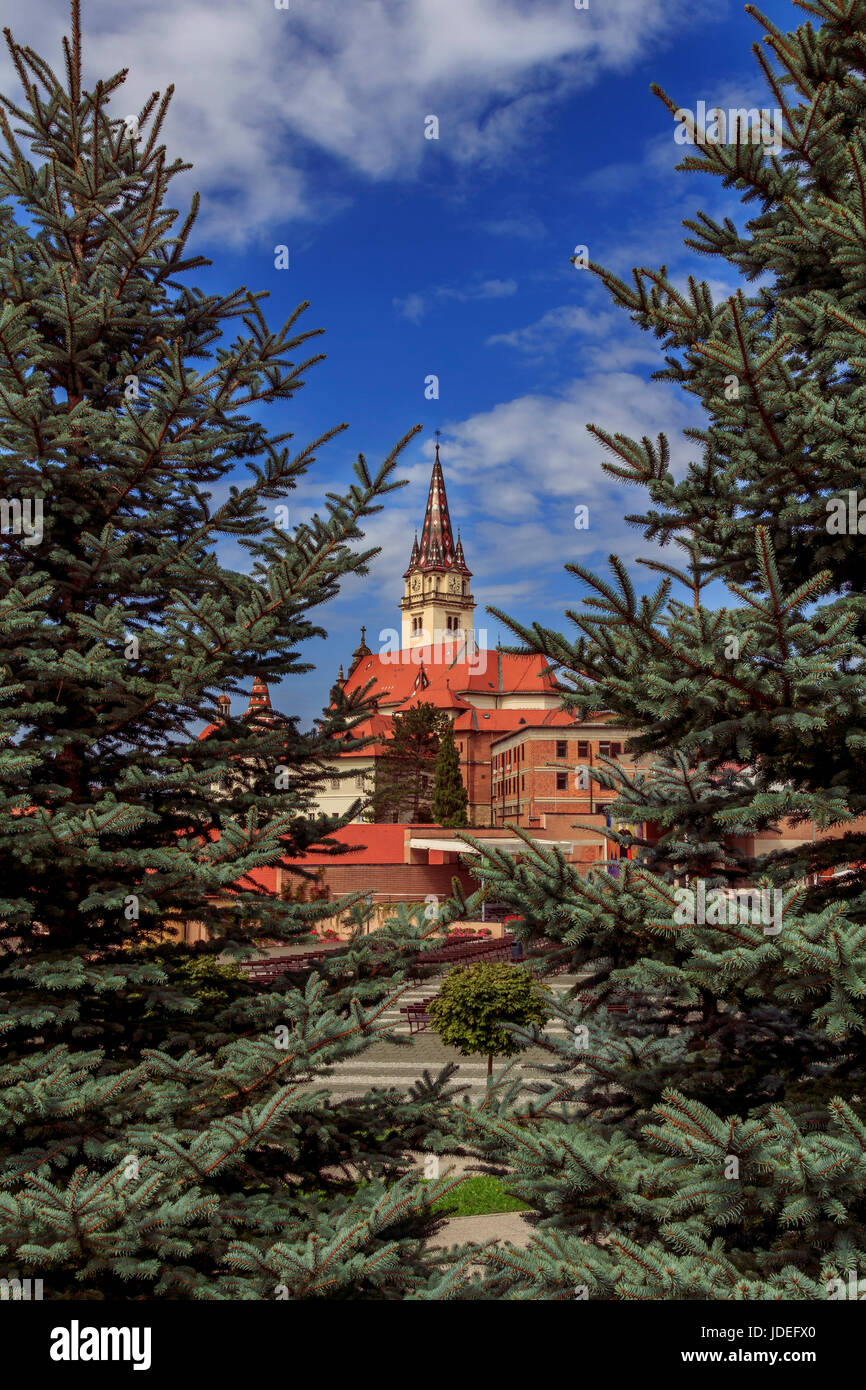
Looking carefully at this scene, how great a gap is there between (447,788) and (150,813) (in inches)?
2023

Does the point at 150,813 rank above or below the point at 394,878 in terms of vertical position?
above

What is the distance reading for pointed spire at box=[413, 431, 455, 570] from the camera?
364 feet

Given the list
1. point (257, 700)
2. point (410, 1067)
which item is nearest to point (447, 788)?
point (410, 1067)

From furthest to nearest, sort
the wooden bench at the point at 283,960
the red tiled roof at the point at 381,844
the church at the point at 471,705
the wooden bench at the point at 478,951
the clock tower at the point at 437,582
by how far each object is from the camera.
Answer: the clock tower at the point at 437,582 < the church at the point at 471,705 < the red tiled roof at the point at 381,844 < the wooden bench at the point at 478,951 < the wooden bench at the point at 283,960

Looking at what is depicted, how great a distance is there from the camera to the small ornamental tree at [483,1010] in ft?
46.3

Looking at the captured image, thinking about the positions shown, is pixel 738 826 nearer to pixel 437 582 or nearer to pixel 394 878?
pixel 394 878

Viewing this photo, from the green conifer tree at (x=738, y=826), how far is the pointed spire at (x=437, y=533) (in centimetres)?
10640

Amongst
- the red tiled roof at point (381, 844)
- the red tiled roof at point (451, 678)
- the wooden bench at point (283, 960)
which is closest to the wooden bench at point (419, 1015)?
the wooden bench at point (283, 960)

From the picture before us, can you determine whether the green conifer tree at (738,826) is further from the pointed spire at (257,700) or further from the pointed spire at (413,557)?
the pointed spire at (413,557)

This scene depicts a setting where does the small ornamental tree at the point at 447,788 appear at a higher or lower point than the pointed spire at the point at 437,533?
lower

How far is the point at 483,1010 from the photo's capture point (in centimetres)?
1412
